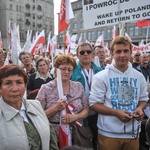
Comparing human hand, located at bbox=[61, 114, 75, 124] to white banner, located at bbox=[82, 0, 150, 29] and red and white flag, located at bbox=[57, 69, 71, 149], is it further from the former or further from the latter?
white banner, located at bbox=[82, 0, 150, 29]

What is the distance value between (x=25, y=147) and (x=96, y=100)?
100cm

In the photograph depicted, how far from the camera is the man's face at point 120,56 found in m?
2.60

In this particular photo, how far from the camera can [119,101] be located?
2.54 m

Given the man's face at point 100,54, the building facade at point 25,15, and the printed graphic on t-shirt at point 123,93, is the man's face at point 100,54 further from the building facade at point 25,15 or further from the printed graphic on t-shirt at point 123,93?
the building facade at point 25,15

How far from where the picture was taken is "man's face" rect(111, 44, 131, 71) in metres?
2.60

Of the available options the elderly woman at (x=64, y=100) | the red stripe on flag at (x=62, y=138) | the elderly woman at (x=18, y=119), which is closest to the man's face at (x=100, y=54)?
the elderly woman at (x=64, y=100)

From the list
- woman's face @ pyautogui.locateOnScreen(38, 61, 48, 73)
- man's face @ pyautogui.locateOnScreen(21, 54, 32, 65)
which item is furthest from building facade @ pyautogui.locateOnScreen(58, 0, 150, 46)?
woman's face @ pyautogui.locateOnScreen(38, 61, 48, 73)

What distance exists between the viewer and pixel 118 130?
251cm

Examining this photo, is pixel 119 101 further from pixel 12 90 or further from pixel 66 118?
pixel 12 90

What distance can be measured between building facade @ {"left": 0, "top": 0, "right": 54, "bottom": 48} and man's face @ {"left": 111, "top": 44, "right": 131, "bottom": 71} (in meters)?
61.8

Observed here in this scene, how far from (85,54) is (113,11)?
1631 millimetres

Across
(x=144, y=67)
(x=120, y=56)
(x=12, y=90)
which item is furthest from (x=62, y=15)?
(x=12, y=90)

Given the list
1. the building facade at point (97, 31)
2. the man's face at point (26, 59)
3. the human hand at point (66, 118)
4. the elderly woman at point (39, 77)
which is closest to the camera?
the human hand at point (66, 118)

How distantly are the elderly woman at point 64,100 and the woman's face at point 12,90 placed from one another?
1.80 feet
